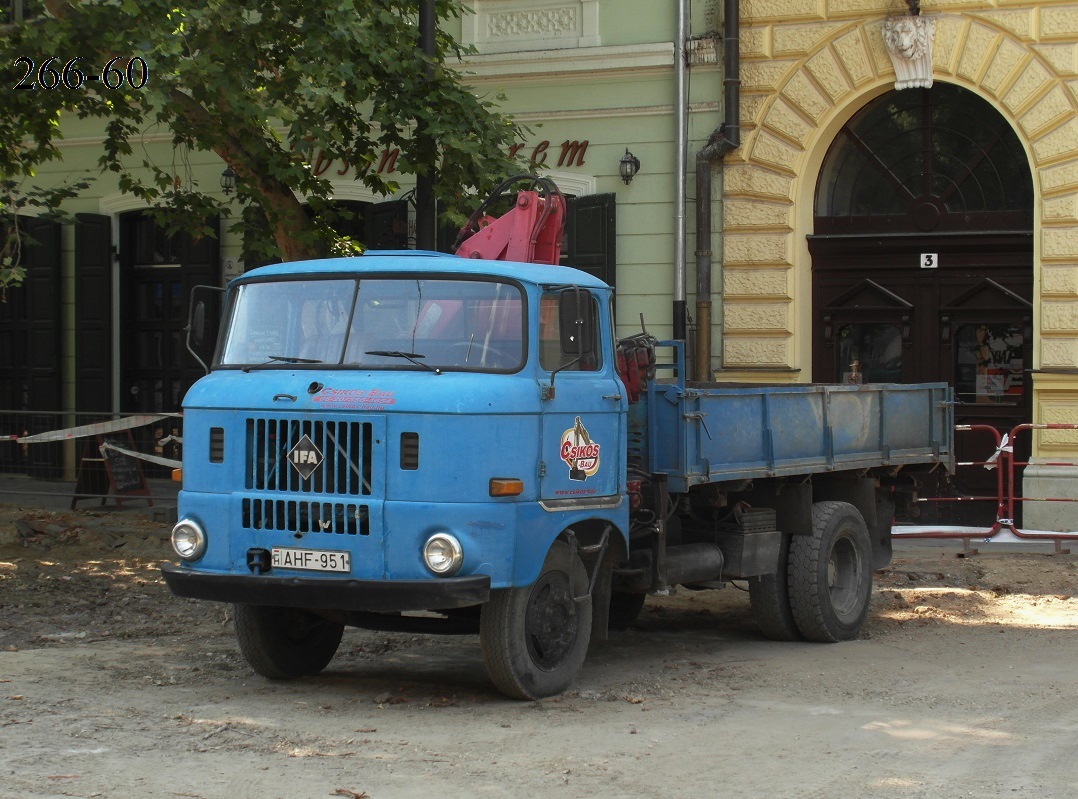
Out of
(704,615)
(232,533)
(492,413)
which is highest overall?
(492,413)

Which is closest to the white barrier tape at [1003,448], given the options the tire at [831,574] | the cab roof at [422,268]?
the tire at [831,574]

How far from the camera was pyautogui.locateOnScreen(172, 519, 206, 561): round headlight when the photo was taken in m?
7.62

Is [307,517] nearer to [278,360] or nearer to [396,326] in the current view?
[278,360]

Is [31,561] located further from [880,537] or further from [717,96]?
[717,96]

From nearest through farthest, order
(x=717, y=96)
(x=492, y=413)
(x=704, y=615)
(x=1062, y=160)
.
Result: (x=492, y=413), (x=704, y=615), (x=1062, y=160), (x=717, y=96)

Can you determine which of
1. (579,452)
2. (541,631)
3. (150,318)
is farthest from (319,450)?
(150,318)

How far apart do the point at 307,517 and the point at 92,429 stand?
9008 mm

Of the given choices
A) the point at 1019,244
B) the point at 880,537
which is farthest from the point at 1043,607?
the point at 1019,244

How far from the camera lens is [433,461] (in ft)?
23.6

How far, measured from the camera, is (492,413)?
287 inches

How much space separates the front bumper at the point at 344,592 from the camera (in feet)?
23.2

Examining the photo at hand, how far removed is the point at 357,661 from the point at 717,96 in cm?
968

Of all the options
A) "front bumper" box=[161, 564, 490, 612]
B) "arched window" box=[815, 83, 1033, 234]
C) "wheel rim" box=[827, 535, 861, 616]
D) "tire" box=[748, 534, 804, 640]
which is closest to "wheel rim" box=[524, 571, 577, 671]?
"front bumper" box=[161, 564, 490, 612]

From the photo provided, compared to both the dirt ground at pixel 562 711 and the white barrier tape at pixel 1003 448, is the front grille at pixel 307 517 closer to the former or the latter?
the dirt ground at pixel 562 711
